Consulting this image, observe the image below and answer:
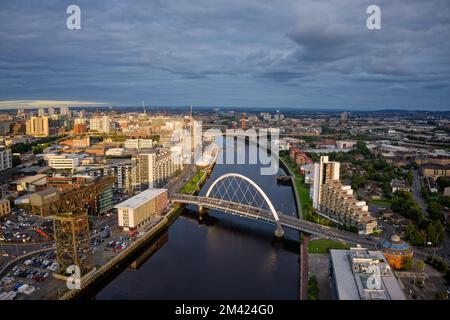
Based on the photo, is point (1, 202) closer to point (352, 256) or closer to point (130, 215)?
point (130, 215)

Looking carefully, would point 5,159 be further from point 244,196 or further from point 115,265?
point 115,265

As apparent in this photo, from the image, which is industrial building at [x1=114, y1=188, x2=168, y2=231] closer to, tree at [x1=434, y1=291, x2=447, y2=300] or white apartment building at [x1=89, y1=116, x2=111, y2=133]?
tree at [x1=434, y1=291, x2=447, y2=300]

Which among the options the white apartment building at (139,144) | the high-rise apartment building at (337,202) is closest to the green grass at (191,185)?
the high-rise apartment building at (337,202)

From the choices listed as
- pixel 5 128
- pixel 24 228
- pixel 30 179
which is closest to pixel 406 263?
pixel 24 228

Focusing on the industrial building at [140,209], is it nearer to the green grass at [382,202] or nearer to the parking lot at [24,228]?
the parking lot at [24,228]

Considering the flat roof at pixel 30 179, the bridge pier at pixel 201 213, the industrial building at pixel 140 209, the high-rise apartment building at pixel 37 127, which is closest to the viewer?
the industrial building at pixel 140 209

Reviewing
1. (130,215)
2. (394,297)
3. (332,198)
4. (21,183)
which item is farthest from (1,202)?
(394,297)
